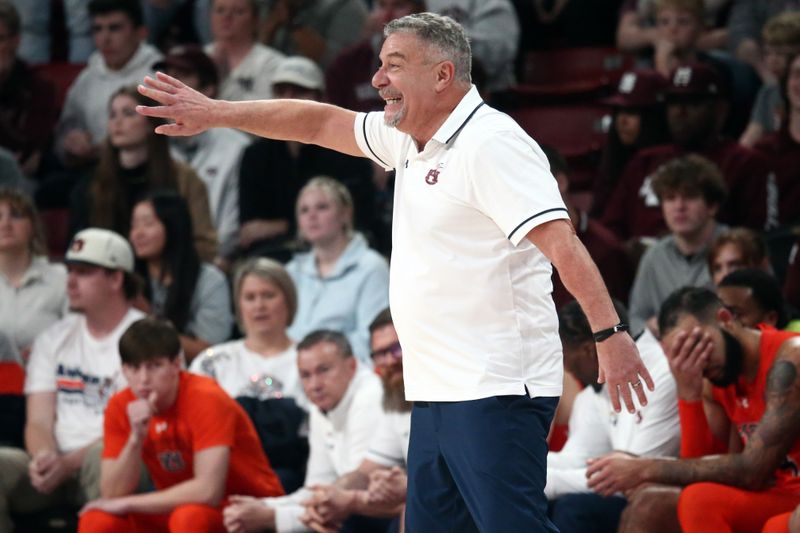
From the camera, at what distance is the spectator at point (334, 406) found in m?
6.08

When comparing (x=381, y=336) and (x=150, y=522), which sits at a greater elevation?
(x=381, y=336)

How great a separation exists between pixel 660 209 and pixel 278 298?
2.20m

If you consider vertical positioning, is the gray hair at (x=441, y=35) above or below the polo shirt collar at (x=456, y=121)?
above

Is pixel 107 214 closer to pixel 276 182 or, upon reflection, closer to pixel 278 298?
pixel 276 182

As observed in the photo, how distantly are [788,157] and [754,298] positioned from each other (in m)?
2.02

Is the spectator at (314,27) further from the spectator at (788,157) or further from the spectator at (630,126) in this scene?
the spectator at (788,157)

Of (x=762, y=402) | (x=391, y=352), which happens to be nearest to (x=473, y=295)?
(x=762, y=402)

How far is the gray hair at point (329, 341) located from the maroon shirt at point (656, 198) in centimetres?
196

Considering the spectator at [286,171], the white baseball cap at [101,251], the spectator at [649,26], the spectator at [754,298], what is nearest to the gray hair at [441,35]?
the spectator at [754,298]

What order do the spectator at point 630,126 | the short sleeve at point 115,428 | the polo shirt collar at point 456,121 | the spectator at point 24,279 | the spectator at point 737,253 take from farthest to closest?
the spectator at point 630,126 → the spectator at point 24,279 → the spectator at point 737,253 → the short sleeve at point 115,428 → the polo shirt collar at point 456,121

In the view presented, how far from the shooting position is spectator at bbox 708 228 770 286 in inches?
245

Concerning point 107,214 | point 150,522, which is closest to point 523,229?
point 150,522

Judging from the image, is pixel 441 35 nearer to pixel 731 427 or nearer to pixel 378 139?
pixel 378 139

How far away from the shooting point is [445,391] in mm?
3768
